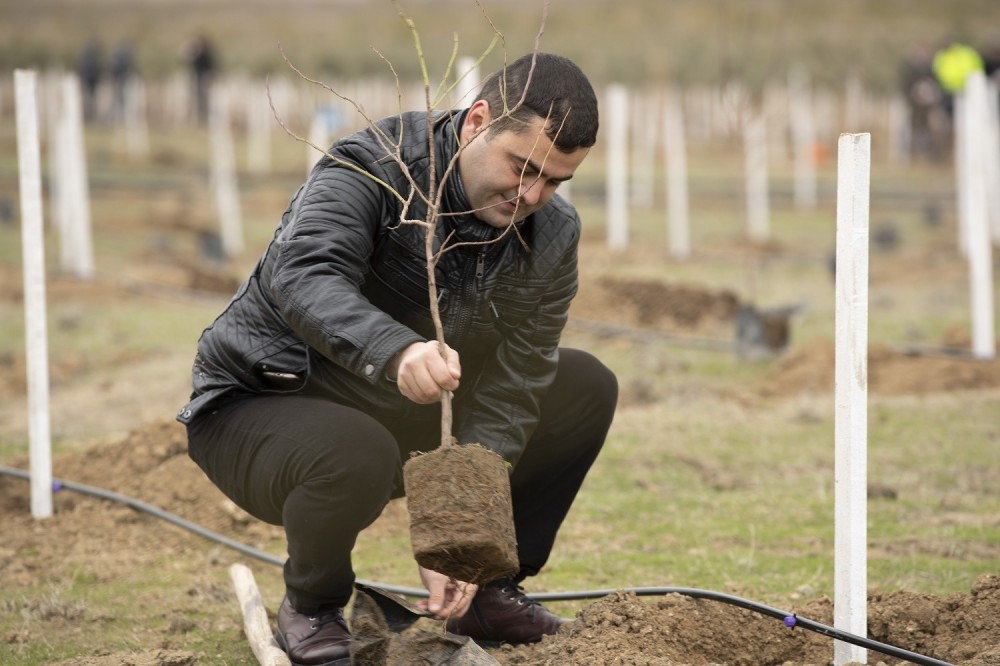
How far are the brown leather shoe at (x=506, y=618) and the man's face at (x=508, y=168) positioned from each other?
113 cm

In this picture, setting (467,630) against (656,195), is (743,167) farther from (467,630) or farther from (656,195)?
(656,195)

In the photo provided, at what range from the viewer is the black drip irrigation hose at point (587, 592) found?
113 inches

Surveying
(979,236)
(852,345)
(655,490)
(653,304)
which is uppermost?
(979,236)

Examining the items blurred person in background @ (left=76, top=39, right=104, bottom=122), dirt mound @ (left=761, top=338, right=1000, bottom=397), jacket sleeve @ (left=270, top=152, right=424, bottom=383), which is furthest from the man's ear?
blurred person in background @ (left=76, top=39, right=104, bottom=122)

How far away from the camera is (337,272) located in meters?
2.77

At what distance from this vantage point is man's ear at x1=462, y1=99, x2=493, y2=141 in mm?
2977

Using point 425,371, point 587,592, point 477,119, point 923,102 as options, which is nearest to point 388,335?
point 425,371

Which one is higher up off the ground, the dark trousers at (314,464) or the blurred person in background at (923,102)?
the blurred person in background at (923,102)

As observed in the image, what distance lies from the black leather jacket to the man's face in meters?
0.06

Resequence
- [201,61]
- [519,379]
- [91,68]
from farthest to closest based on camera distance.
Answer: [91,68] < [201,61] < [519,379]

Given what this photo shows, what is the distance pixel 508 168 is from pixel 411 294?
0.48 meters

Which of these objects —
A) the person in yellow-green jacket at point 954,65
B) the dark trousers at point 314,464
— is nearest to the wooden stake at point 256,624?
the dark trousers at point 314,464

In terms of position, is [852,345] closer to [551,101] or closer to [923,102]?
[551,101]

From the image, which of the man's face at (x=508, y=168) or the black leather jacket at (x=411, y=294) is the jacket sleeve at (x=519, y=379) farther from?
the man's face at (x=508, y=168)
